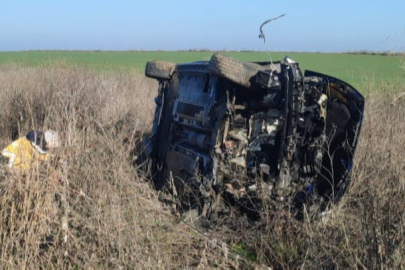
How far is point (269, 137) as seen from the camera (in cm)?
588

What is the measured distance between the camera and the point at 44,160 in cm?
482

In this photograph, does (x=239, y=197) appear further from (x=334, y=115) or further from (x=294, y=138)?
(x=334, y=115)

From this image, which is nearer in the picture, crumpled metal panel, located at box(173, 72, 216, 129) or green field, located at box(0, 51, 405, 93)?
crumpled metal panel, located at box(173, 72, 216, 129)

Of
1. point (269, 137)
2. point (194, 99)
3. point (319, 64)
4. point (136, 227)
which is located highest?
point (319, 64)

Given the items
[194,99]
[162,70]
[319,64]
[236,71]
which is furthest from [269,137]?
[319,64]

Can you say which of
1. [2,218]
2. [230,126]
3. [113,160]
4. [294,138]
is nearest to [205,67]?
[230,126]

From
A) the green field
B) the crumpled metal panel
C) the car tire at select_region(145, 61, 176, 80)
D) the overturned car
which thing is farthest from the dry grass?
the green field

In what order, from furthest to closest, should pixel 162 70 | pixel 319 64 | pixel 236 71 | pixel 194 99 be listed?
1. pixel 319 64
2. pixel 162 70
3. pixel 194 99
4. pixel 236 71

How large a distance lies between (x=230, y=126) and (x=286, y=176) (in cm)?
81

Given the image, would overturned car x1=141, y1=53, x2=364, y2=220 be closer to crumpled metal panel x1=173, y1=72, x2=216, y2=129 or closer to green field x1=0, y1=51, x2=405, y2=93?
crumpled metal panel x1=173, y1=72, x2=216, y2=129

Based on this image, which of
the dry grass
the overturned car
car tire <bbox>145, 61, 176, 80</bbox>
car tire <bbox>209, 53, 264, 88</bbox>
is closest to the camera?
the dry grass

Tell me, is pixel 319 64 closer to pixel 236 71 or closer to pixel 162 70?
pixel 162 70

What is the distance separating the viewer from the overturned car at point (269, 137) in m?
5.72

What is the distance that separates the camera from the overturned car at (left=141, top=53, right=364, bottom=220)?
18.8 feet
